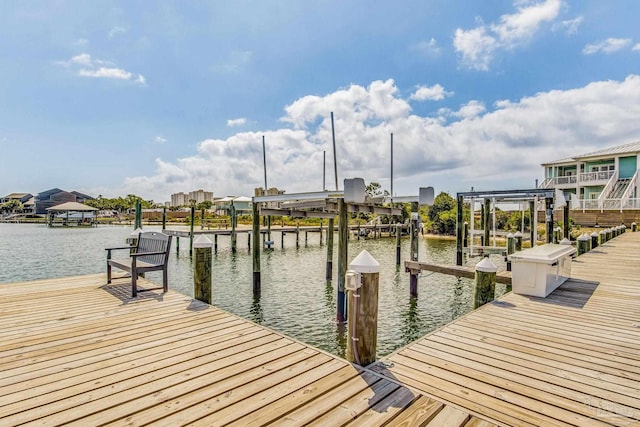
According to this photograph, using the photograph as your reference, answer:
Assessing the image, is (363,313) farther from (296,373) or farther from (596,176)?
(596,176)

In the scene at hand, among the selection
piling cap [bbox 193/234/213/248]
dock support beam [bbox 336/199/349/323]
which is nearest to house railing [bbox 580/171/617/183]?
dock support beam [bbox 336/199/349/323]

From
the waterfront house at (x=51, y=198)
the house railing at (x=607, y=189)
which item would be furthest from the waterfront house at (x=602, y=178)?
the waterfront house at (x=51, y=198)

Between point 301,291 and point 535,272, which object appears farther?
point 301,291

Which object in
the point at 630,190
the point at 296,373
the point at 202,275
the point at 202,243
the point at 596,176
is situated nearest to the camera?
the point at 296,373

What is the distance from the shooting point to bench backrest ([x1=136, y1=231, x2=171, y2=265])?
5848 millimetres

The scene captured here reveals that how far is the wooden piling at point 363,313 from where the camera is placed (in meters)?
3.04

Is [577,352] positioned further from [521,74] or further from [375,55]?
[521,74]

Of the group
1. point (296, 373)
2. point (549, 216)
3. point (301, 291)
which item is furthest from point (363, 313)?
point (549, 216)

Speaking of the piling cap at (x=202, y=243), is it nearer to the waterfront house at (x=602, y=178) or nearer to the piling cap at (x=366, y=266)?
the piling cap at (x=366, y=266)

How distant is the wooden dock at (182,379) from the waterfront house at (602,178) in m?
28.3

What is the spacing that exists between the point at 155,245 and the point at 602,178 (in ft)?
110

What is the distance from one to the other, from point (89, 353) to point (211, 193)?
11283cm

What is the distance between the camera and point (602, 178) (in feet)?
88.3

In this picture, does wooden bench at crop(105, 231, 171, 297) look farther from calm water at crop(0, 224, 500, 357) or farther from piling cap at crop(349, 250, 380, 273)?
piling cap at crop(349, 250, 380, 273)
